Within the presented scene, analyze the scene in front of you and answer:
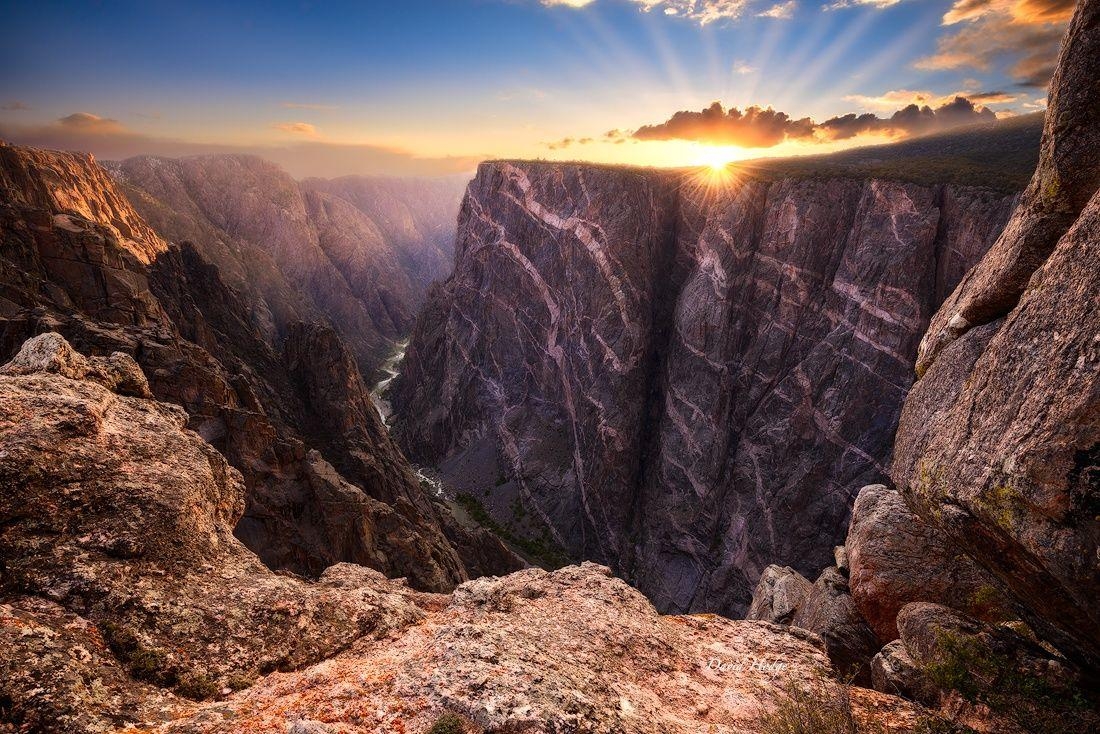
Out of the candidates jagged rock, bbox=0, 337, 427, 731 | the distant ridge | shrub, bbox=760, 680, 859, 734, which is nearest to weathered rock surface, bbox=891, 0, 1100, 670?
shrub, bbox=760, 680, 859, 734

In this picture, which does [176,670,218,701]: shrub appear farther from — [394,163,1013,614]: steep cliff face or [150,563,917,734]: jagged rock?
[394,163,1013,614]: steep cliff face

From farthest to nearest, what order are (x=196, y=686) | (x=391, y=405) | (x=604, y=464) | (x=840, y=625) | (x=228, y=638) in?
(x=391, y=405)
(x=604, y=464)
(x=840, y=625)
(x=228, y=638)
(x=196, y=686)

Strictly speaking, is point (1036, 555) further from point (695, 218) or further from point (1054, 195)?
point (695, 218)

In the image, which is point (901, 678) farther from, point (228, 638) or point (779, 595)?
point (228, 638)

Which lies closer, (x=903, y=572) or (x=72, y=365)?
(x=72, y=365)

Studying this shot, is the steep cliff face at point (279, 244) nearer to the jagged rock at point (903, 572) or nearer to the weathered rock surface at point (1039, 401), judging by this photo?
the jagged rock at point (903, 572)

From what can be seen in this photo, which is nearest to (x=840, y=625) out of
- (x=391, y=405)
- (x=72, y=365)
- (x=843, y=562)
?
(x=843, y=562)
